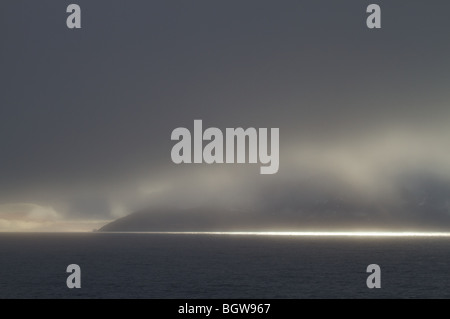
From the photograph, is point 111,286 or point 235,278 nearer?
point 111,286

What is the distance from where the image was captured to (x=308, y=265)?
144 metres
